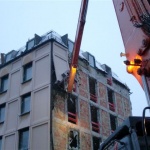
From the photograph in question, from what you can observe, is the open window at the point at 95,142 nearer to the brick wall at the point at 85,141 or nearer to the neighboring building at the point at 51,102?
the neighboring building at the point at 51,102

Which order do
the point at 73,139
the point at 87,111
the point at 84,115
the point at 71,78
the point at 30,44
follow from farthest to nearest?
the point at 30,44 < the point at 87,111 < the point at 84,115 < the point at 73,139 < the point at 71,78

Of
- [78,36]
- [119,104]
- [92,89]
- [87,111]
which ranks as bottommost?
[87,111]

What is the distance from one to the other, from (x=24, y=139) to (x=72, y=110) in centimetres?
424

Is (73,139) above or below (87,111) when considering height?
below

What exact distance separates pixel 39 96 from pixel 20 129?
283 centimetres

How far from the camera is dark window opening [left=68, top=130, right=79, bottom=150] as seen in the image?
1891cm

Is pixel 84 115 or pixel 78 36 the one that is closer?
pixel 78 36

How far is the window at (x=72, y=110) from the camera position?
19.9 meters

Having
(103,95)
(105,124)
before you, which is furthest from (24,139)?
(103,95)

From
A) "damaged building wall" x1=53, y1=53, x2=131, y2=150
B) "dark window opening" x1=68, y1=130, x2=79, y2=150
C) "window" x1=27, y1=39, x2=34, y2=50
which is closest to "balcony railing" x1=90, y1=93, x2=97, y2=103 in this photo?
"damaged building wall" x1=53, y1=53, x2=131, y2=150

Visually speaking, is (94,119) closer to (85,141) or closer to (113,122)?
(85,141)

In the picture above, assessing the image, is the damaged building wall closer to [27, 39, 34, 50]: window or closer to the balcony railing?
the balcony railing

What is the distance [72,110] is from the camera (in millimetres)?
20609

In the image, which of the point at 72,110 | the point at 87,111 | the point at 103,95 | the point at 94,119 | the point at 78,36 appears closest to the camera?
the point at 78,36
